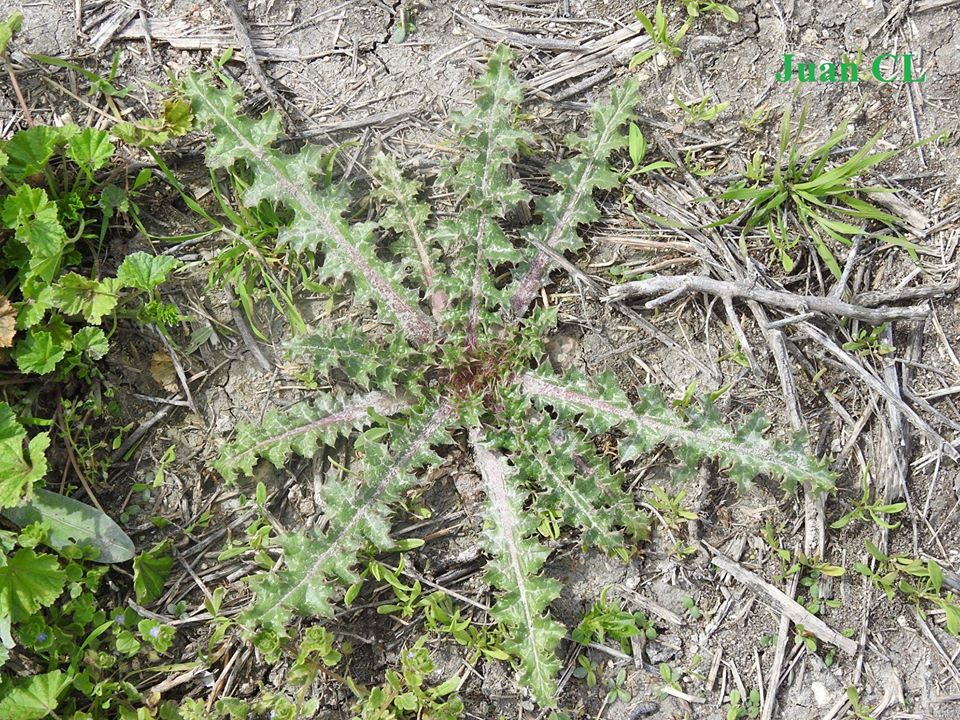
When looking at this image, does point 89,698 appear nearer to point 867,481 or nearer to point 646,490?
point 646,490

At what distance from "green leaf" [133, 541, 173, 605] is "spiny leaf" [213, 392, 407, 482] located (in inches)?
17.8

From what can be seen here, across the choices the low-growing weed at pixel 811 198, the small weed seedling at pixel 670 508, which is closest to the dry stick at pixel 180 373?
the small weed seedling at pixel 670 508

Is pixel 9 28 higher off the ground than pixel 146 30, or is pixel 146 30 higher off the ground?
pixel 9 28

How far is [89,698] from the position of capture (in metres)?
3.31

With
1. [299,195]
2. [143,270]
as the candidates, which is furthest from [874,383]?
[143,270]

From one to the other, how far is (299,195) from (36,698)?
2.27 m

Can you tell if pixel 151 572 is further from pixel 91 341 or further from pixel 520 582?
pixel 520 582

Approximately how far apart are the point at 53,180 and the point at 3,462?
1.20 m

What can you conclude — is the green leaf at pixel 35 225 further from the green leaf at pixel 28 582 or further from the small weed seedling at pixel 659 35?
the small weed seedling at pixel 659 35

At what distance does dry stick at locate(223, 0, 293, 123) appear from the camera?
3508mm

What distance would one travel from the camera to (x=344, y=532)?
3.19m

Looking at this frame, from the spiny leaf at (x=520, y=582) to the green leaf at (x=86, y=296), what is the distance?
5.36 ft

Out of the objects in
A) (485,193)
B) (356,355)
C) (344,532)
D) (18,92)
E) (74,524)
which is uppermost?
(18,92)

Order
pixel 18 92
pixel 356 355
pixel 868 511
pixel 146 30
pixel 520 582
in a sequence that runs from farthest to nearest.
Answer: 1. pixel 146 30
2. pixel 18 92
3. pixel 868 511
4. pixel 356 355
5. pixel 520 582
